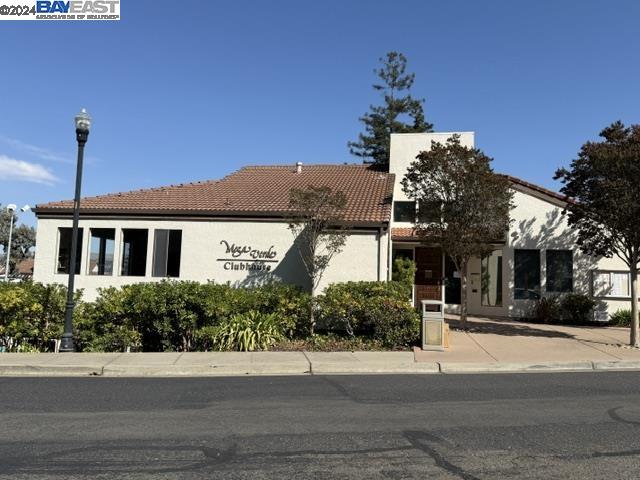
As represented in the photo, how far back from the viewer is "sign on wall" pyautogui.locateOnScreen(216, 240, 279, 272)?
55.3 ft

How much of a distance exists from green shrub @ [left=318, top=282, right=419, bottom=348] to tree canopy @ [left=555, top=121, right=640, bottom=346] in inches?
195

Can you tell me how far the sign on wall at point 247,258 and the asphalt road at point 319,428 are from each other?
785cm

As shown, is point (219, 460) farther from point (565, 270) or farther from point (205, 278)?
point (565, 270)

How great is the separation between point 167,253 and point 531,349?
37.1ft

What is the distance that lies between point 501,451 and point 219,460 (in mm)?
2729

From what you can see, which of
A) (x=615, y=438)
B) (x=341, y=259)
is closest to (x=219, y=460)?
(x=615, y=438)

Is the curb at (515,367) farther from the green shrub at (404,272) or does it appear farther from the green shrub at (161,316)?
the green shrub at (404,272)

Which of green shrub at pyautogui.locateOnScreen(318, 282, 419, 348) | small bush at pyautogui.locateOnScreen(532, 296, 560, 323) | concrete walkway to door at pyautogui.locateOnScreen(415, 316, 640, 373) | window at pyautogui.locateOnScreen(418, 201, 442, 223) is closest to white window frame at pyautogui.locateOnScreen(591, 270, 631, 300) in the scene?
small bush at pyautogui.locateOnScreen(532, 296, 560, 323)

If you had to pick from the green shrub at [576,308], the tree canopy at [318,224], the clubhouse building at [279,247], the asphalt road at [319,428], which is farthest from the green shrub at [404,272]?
the asphalt road at [319,428]

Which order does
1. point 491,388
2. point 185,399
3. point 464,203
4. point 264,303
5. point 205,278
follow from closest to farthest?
point 185,399 → point 491,388 → point 264,303 → point 464,203 → point 205,278

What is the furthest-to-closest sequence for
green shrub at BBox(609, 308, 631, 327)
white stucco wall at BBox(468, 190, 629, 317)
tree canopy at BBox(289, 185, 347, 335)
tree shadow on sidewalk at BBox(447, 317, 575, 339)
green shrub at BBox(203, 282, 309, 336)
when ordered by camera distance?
white stucco wall at BBox(468, 190, 629, 317) → green shrub at BBox(609, 308, 631, 327) → tree shadow on sidewalk at BBox(447, 317, 575, 339) → tree canopy at BBox(289, 185, 347, 335) → green shrub at BBox(203, 282, 309, 336)

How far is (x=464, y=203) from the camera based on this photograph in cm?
1534

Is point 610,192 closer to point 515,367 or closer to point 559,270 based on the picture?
point 515,367

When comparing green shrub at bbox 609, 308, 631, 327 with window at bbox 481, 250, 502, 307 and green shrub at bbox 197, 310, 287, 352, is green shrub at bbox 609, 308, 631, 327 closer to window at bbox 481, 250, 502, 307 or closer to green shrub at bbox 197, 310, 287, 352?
window at bbox 481, 250, 502, 307
